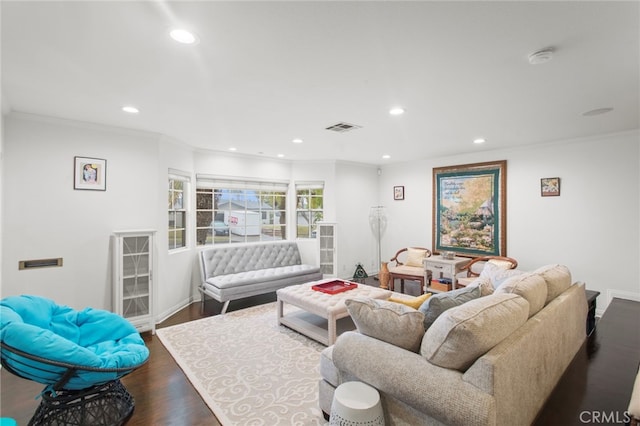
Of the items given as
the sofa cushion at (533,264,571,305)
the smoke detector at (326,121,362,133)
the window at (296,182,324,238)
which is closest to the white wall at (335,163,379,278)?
the window at (296,182,324,238)

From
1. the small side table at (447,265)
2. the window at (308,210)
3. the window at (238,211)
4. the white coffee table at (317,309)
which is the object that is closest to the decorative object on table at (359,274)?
the window at (308,210)

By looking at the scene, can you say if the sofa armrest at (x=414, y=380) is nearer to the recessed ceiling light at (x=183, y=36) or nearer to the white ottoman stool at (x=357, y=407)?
the white ottoman stool at (x=357, y=407)

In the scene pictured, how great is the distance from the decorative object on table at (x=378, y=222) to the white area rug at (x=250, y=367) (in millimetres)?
3523

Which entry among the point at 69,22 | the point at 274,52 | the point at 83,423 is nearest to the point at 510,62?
the point at 274,52

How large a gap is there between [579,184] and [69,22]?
19.1ft

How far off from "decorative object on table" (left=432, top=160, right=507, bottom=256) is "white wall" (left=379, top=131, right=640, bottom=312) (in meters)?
0.14

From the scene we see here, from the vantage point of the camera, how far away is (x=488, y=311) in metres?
1.62

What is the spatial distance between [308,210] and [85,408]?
480 cm

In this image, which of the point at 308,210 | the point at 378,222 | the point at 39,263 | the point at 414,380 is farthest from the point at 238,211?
the point at 414,380

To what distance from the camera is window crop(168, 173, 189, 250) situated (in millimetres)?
4625

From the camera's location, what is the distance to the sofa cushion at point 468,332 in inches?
58.3

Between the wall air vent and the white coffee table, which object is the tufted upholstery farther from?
the wall air vent

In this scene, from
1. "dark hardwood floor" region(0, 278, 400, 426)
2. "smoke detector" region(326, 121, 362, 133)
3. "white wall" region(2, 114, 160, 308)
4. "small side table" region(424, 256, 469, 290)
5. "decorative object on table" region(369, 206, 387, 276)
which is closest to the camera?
"dark hardwood floor" region(0, 278, 400, 426)

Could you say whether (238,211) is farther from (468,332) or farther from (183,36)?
(468,332)
